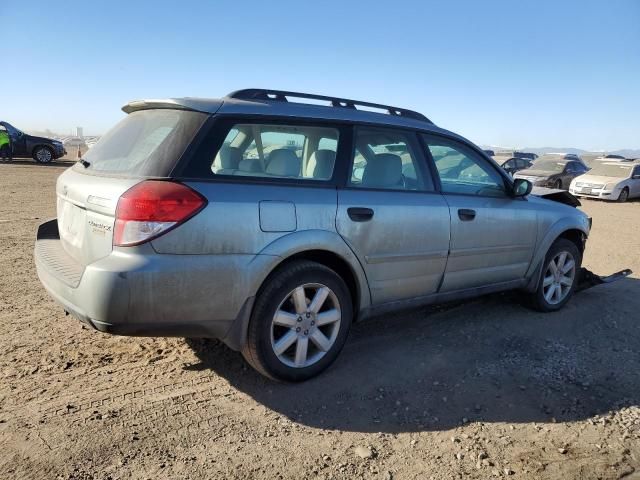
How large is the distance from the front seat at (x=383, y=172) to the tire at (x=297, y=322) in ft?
2.43

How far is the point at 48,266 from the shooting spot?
3.12 meters

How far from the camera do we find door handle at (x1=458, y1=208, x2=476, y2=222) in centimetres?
392

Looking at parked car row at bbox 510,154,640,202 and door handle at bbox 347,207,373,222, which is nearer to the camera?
door handle at bbox 347,207,373,222

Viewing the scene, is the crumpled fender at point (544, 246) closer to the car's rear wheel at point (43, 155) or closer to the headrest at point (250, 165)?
the headrest at point (250, 165)

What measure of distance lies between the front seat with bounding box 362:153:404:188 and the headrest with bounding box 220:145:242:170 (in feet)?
2.97

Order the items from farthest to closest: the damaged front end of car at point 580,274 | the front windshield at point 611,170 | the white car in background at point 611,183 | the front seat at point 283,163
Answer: the front windshield at point 611,170, the white car in background at point 611,183, the damaged front end of car at point 580,274, the front seat at point 283,163

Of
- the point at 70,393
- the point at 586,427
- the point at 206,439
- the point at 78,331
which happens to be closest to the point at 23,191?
the point at 78,331

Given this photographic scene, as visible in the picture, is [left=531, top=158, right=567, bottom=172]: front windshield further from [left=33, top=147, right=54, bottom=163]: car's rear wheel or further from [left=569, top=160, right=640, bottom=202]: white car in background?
[left=33, top=147, right=54, bottom=163]: car's rear wheel

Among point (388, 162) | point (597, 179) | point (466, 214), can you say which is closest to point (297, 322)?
point (388, 162)

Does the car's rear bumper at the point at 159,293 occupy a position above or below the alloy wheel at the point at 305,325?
above

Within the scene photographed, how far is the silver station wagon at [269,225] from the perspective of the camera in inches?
105

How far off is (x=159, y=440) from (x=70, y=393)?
2.48ft

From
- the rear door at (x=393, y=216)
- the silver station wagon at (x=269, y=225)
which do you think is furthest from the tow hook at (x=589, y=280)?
the rear door at (x=393, y=216)

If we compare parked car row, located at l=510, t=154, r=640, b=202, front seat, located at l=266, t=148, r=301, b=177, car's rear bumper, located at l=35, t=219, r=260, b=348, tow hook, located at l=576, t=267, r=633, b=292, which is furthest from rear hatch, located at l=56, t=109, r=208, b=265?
parked car row, located at l=510, t=154, r=640, b=202
